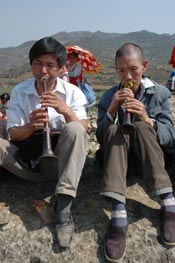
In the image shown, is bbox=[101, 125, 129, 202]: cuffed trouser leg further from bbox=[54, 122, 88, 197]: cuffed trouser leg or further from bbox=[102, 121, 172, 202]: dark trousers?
bbox=[54, 122, 88, 197]: cuffed trouser leg

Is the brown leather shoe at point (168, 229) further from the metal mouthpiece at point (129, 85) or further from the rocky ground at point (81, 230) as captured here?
the metal mouthpiece at point (129, 85)

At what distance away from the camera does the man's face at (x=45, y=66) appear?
11.5 feet

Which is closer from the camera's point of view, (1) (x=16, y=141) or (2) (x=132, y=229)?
(2) (x=132, y=229)

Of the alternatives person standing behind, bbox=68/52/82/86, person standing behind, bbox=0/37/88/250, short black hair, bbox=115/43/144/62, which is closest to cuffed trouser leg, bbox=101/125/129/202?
person standing behind, bbox=0/37/88/250

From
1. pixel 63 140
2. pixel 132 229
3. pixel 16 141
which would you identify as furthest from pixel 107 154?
pixel 16 141

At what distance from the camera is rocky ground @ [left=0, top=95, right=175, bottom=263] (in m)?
3.17

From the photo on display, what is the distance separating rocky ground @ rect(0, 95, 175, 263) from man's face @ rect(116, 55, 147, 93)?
119 cm

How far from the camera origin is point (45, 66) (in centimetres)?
353

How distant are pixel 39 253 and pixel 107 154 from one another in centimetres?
107

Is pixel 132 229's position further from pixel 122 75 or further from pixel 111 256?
pixel 122 75

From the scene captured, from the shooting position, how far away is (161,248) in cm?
317

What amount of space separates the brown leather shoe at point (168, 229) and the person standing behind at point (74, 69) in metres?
4.06

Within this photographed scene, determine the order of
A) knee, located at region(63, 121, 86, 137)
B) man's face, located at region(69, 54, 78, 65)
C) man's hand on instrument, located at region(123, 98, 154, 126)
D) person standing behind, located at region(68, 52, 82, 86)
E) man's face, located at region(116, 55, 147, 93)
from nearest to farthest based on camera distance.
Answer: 1. knee, located at region(63, 121, 86, 137)
2. man's hand on instrument, located at region(123, 98, 154, 126)
3. man's face, located at region(116, 55, 147, 93)
4. person standing behind, located at region(68, 52, 82, 86)
5. man's face, located at region(69, 54, 78, 65)

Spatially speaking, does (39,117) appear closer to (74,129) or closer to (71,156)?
(74,129)
